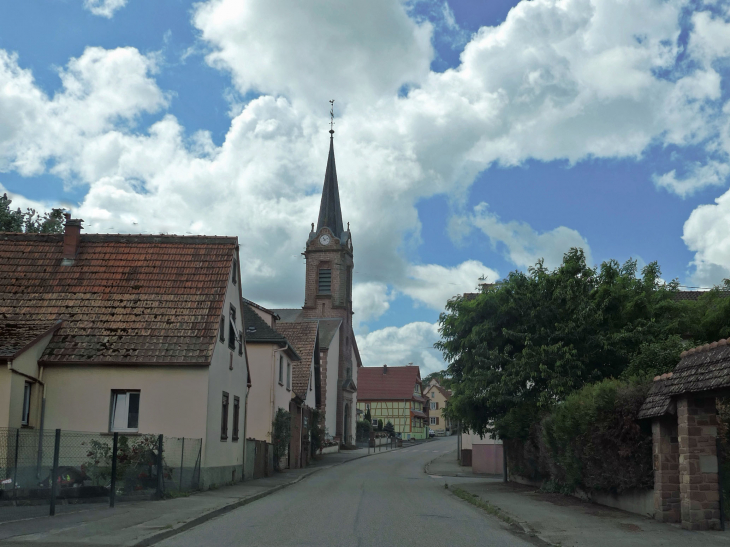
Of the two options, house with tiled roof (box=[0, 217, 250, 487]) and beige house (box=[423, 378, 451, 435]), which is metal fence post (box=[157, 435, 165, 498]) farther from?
beige house (box=[423, 378, 451, 435])

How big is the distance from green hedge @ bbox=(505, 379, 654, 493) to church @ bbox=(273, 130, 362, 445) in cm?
4334

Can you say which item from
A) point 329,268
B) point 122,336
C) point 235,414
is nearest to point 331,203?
point 329,268

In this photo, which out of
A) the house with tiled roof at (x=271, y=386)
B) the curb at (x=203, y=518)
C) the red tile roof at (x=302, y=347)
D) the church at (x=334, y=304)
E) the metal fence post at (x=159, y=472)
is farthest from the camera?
the church at (x=334, y=304)

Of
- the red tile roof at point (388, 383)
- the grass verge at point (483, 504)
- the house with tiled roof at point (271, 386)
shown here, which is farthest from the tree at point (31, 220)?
the red tile roof at point (388, 383)

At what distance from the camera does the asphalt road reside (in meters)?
12.1

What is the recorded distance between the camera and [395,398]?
327 feet

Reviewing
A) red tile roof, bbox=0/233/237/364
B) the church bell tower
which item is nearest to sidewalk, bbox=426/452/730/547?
red tile roof, bbox=0/233/237/364

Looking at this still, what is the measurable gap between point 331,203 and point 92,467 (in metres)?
61.2

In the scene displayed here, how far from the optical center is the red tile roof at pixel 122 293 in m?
21.5

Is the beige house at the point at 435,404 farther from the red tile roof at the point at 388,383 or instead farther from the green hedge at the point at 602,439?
the green hedge at the point at 602,439

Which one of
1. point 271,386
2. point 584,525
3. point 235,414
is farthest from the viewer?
point 271,386

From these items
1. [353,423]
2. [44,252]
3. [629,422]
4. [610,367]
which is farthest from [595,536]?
[353,423]

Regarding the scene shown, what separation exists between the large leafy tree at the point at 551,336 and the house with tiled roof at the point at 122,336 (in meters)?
7.75

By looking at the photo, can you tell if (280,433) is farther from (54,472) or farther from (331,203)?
(331,203)
